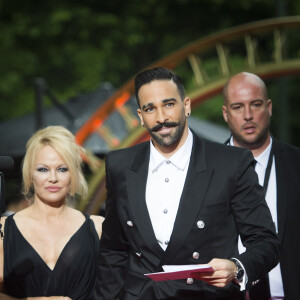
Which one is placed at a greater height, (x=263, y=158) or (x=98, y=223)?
(x=263, y=158)

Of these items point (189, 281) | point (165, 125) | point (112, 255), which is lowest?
point (189, 281)

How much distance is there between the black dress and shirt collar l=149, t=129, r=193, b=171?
1075 millimetres

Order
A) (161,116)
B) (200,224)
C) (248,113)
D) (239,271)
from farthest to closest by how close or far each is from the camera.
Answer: (248,113) → (161,116) → (200,224) → (239,271)

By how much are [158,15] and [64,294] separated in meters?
14.2

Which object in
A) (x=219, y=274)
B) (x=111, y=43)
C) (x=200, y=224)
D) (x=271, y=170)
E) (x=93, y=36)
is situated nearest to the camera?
(x=219, y=274)

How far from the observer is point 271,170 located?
13.1ft

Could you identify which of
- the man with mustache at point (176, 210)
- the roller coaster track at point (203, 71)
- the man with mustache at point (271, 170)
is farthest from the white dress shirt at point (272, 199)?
the roller coaster track at point (203, 71)

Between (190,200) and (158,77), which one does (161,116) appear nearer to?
(158,77)

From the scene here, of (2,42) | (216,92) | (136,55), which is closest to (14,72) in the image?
(2,42)

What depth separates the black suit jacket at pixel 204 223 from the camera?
9.91 ft

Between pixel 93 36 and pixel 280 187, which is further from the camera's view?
pixel 93 36

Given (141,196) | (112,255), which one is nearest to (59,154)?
(112,255)

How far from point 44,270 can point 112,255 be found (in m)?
0.83

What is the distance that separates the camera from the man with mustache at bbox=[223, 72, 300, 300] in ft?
12.5
